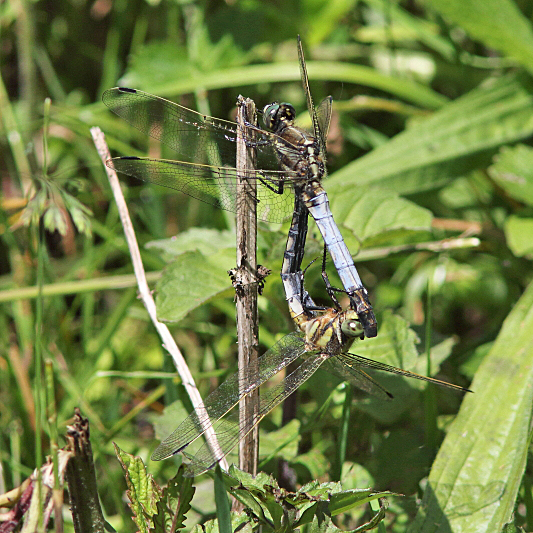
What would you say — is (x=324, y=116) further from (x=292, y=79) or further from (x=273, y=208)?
(x=292, y=79)

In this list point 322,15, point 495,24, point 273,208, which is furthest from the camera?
point 322,15

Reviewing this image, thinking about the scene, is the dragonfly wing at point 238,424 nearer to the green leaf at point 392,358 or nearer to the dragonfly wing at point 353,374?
the dragonfly wing at point 353,374

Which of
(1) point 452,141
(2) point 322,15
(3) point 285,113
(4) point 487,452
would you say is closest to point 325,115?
(3) point 285,113

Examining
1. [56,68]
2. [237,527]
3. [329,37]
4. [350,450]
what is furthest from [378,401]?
[56,68]

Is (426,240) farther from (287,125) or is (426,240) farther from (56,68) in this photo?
(56,68)

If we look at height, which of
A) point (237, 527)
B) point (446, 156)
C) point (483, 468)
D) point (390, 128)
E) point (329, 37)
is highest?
point (329, 37)

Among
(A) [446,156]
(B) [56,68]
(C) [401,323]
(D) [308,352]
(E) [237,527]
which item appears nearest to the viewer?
(E) [237,527]

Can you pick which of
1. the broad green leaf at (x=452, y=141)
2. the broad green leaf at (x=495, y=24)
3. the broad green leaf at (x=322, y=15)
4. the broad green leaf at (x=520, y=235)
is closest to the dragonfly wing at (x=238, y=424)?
the broad green leaf at (x=520, y=235)

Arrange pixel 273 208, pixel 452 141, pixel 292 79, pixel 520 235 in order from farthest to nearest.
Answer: pixel 292 79 → pixel 452 141 → pixel 520 235 → pixel 273 208
